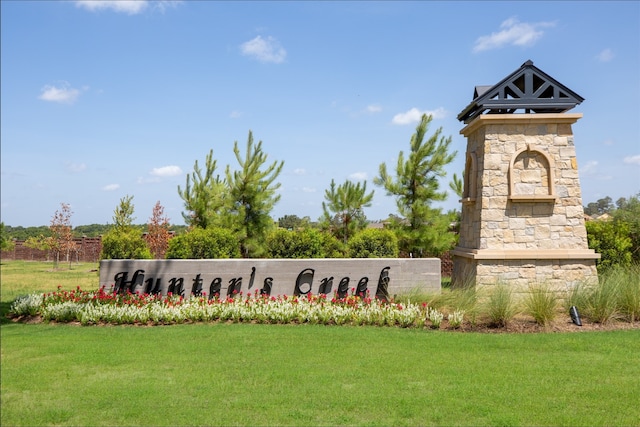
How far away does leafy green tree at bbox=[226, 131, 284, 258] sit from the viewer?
51.3 feet

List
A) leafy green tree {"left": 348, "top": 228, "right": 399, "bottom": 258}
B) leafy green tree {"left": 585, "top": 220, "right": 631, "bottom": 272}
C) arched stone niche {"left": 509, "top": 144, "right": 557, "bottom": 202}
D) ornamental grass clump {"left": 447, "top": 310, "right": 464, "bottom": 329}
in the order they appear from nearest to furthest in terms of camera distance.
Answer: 1. ornamental grass clump {"left": 447, "top": 310, "right": 464, "bottom": 329}
2. arched stone niche {"left": 509, "top": 144, "right": 557, "bottom": 202}
3. leafy green tree {"left": 348, "top": 228, "right": 399, "bottom": 258}
4. leafy green tree {"left": 585, "top": 220, "right": 631, "bottom": 272}

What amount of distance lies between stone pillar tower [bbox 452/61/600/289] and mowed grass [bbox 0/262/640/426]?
3.24 metres

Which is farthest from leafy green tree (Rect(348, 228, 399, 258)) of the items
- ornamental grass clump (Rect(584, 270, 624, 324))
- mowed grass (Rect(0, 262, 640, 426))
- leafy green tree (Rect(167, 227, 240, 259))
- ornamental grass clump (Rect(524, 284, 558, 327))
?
ornamental grass clump (Rect(584, 270, 624, 324))

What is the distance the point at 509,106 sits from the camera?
12.2 m

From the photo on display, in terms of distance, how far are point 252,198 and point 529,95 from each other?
8464 mm

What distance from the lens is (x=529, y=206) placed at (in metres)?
11.9

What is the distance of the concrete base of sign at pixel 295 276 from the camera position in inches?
473

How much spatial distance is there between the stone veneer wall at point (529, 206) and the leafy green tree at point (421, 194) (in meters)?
4.49

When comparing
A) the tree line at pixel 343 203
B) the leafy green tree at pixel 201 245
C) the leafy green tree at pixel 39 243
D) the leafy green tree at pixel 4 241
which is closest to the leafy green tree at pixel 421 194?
the tree line at pixel 343 203

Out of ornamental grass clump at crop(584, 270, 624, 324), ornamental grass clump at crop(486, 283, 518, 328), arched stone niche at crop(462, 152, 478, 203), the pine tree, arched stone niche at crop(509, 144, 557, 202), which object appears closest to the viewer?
ornamental grass clump at crop(486, 283, 518, 328)

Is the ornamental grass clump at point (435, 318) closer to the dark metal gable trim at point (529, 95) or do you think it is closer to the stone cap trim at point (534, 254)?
the stone cap trim at point (534, 254)

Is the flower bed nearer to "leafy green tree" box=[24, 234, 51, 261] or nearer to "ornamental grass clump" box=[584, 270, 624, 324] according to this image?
"ornamental grass clump" box=[584, 270, 624, 324]

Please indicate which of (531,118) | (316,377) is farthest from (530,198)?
(316,377)

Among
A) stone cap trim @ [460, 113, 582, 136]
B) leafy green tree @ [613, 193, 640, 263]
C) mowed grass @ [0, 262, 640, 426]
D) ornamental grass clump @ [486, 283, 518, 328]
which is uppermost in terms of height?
stone cap trim @ [460, 113, 582, 136]
